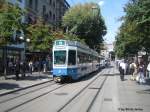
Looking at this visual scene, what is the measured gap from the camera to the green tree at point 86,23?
72.5 metres

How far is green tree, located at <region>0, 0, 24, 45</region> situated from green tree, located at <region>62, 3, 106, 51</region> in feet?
133

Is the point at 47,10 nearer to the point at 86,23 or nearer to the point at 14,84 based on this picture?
the point at 86,23

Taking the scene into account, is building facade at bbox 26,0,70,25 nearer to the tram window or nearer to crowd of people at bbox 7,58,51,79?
crowd of people at bbox 7,58,51,79

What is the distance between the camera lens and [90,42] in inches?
2987

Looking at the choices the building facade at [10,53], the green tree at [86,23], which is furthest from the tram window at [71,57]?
the green tree at [86,23]

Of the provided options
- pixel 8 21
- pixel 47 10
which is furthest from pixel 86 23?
pixel 8 21

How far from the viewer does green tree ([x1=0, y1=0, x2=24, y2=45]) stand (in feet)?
99.5

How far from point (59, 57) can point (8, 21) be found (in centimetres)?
496

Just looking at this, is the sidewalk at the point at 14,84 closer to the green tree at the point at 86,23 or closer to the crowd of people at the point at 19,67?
the crowd of people at the point at 19,67

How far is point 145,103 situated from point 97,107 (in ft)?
8.69

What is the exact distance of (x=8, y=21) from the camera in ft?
99.9

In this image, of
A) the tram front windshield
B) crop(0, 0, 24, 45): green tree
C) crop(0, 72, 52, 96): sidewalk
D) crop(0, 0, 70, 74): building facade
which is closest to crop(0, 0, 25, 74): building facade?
crop(0, 0, 70, 74): building facade

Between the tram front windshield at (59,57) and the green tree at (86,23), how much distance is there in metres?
39.7

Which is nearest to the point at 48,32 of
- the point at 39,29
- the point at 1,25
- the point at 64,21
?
the point at 39,29
